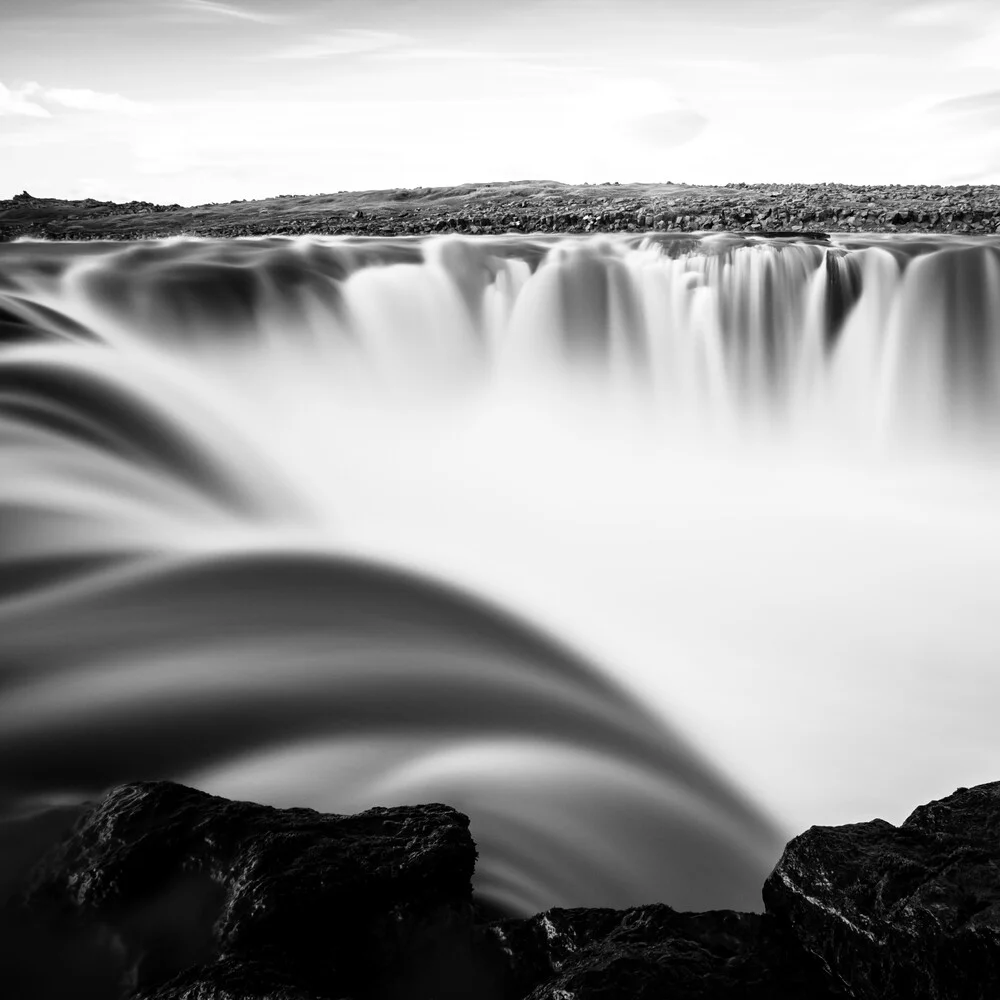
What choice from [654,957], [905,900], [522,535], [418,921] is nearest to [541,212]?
[522,535]

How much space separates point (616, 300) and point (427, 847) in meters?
7.87

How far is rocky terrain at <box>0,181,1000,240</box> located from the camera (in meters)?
13.4

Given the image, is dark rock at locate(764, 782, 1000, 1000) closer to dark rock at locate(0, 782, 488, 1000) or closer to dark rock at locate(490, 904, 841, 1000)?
dark rock at locate(490, 904, 841, 1000)

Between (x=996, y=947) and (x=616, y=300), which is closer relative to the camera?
(x=996, y=947)

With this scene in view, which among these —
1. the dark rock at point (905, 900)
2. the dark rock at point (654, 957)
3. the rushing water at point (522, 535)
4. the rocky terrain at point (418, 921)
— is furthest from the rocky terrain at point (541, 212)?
the dark rock at point (654, 957)

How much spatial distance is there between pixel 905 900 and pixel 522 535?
508 cm

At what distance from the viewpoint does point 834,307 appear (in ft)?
30.6

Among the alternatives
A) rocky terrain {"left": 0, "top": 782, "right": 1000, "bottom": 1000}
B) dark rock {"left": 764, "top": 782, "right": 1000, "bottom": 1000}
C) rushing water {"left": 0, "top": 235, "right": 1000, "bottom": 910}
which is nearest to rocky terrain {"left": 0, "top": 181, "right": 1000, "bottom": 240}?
rushing water {"left": 0, "top": 235, "right": 1000, "bottom": 910}

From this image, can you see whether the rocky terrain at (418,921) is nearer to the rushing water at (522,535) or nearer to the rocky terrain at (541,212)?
the rushing water at (522,535)

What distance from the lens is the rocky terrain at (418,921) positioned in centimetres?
222

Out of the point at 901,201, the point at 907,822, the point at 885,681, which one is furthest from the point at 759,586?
the point at 901,201

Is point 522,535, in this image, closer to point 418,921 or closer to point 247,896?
point 418,921

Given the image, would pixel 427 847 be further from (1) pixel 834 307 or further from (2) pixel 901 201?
(2) pixel 901 201

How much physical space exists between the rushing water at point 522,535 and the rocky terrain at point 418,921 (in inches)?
26.1
